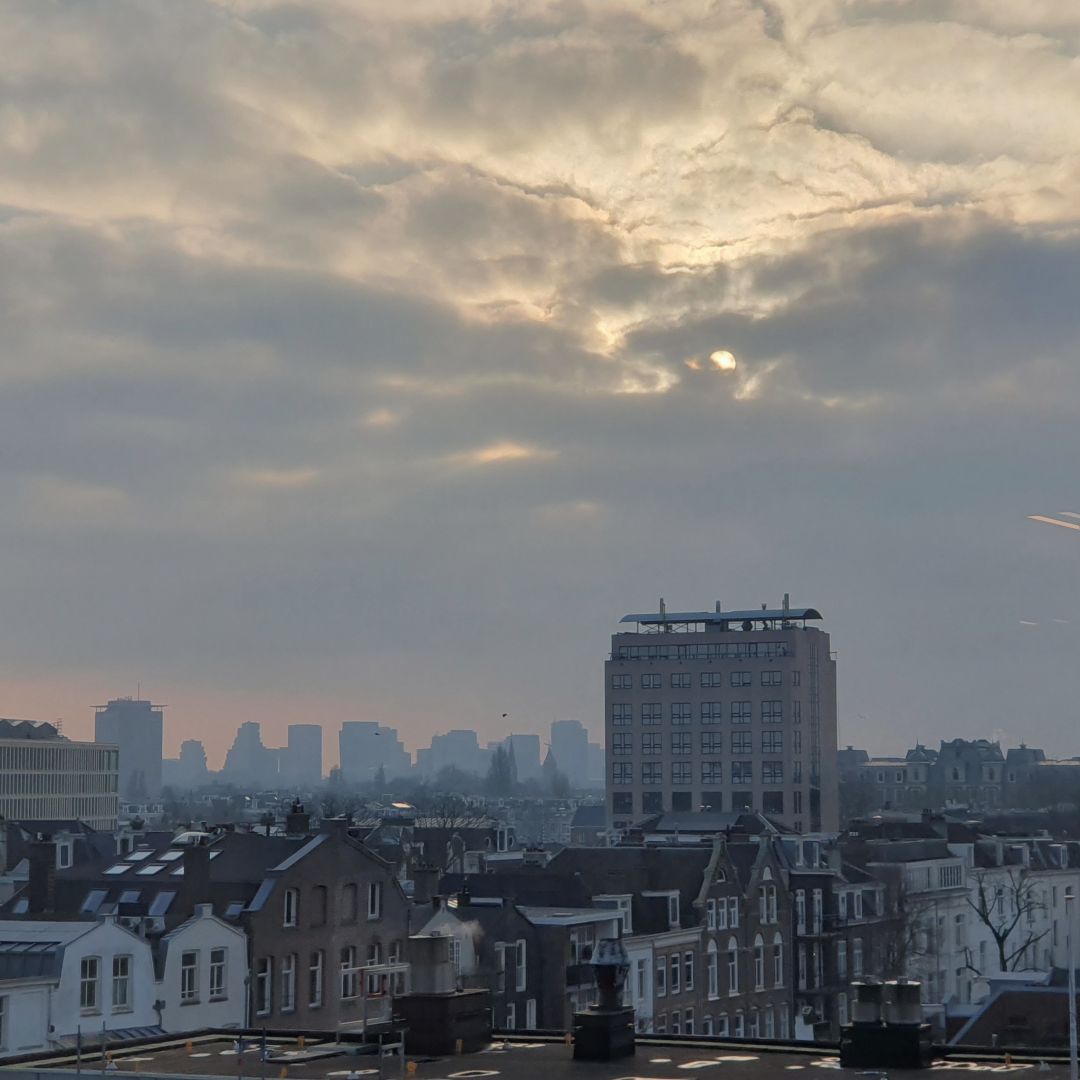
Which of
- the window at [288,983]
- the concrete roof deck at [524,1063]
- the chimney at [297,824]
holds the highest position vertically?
the chimney at [297,824]

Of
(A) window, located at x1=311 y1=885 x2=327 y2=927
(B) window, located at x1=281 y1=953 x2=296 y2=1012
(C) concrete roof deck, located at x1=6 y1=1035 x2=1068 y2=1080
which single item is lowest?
(B) window, located at x1=281 y1=953 x2=296 y2=1012

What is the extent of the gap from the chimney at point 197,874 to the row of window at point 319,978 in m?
3.95

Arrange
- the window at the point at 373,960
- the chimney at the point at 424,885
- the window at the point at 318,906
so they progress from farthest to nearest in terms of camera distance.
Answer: the chimney at the point at 424,885, the window at the point at 373,960, the window at the point at 318,906

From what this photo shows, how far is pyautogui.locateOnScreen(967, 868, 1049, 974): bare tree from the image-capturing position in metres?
153

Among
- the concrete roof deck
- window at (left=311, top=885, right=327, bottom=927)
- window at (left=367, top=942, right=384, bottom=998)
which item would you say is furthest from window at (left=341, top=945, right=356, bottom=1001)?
the concrete roof deck

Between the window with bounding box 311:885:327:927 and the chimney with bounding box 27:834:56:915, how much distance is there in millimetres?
11453

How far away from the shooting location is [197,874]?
8231 cm

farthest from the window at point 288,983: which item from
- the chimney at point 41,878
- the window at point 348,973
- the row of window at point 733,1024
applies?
the row of window at point 733,1024

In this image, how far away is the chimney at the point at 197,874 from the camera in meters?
82.1

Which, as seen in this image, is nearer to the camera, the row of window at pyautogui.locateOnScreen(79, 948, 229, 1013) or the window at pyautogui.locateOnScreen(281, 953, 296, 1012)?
the row of window at pyautogui.locateOnScreen(79, 948, 229, 1013)

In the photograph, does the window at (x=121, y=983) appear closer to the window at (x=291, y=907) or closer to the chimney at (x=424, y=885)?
the window at (x=291, y=907)

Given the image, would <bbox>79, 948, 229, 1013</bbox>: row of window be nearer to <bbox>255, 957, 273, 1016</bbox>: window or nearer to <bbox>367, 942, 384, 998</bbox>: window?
<bbox>255, 957, 273, 1016</bbox>: window

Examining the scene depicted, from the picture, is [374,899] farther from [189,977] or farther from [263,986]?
[189,977]

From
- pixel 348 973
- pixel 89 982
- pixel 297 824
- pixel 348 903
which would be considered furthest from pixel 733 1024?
pixel 89 982
